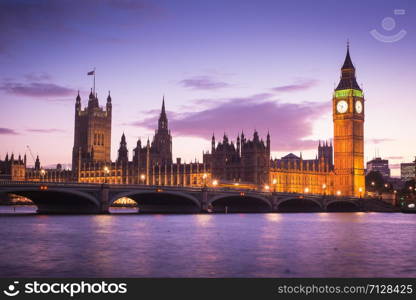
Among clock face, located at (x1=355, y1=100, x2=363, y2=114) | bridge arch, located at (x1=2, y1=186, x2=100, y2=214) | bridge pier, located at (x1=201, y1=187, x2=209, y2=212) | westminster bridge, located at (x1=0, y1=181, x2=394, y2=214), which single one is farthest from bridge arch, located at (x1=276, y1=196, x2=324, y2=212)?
bridge arch, located at (x1=2, y1=186, x2=100, y2=214)

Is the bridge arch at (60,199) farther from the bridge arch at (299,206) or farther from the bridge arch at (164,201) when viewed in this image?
the bridge arch at (299,206)

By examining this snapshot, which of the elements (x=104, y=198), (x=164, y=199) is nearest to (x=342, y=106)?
(x=164, y=199)

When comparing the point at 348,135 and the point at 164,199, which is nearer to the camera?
the point at 164,199

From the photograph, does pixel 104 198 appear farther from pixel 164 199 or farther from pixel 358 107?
pixel 358 107

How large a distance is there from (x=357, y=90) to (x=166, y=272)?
145 m

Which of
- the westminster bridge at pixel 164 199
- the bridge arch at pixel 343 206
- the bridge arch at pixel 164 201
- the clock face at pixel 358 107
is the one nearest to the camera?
the westminster bridge at pixel 164 199

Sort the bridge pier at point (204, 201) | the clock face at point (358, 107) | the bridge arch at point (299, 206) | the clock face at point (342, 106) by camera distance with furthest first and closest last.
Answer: the clock face at point (358, 107)
the clock face at point (342, 106)
the bridge arch at point (299, 206)
the bridge pier at point (204, 201)

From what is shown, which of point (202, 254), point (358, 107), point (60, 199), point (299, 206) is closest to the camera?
point (202, 254)

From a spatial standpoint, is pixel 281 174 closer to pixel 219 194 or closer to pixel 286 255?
pixel 219 194

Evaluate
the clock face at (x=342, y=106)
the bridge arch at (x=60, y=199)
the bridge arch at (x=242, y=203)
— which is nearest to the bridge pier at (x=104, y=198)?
the bridge arch at (x=60, y=199)

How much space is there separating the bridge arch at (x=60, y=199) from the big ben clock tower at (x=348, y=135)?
86.1 m

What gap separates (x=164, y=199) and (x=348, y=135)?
7580 centimetres

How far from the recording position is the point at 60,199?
84.8 m

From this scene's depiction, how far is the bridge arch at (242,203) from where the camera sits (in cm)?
10712
